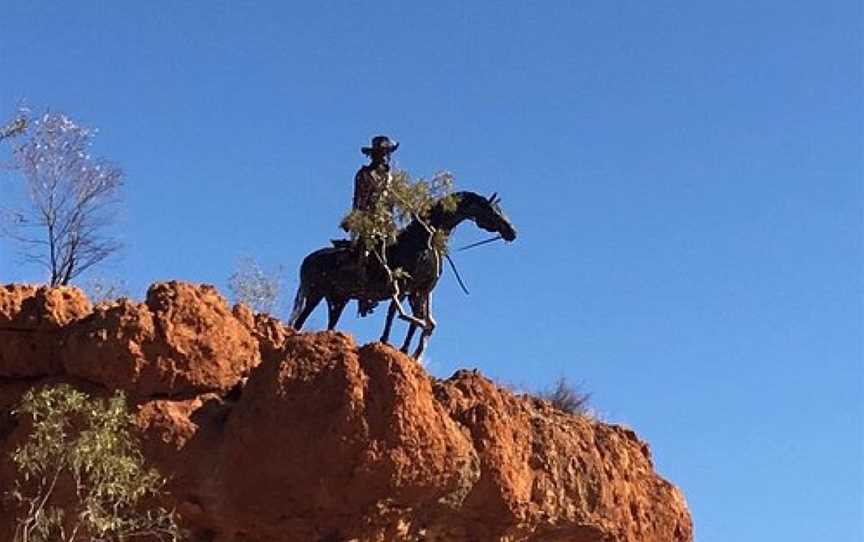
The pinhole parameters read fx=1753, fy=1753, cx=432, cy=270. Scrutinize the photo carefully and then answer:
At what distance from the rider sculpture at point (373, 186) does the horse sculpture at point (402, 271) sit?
6.4 inches

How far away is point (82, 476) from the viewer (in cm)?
1800

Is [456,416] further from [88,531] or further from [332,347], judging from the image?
[88,531]

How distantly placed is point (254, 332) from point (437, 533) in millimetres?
3138

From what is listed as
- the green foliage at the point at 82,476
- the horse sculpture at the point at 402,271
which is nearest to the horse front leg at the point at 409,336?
the horse sculpture at the point at 402,271

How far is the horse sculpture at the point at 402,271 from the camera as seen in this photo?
24.4 m

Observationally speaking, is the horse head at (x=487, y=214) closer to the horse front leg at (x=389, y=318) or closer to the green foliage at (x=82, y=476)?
the horse front leg at (x=389, y=318)

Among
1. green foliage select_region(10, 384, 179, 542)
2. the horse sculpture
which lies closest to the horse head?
the horse sculpture

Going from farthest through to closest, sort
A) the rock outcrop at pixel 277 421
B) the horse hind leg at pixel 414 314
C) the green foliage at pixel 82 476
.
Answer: the horse hind leg at pixel 414 314
the rock outcrop at pixel 277 421
the green foliage at pixel 82 476

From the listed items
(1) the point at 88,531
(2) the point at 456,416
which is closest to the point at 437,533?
(2) the point at 456,416

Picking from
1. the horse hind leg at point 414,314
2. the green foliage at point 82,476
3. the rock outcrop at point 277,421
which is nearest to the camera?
the green foliage at point 82,476

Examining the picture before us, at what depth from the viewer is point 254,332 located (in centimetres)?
2031

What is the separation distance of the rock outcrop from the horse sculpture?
415cm

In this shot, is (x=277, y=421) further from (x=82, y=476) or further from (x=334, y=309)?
(x=334, y=309)

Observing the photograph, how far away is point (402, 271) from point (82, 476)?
24.2 ft
